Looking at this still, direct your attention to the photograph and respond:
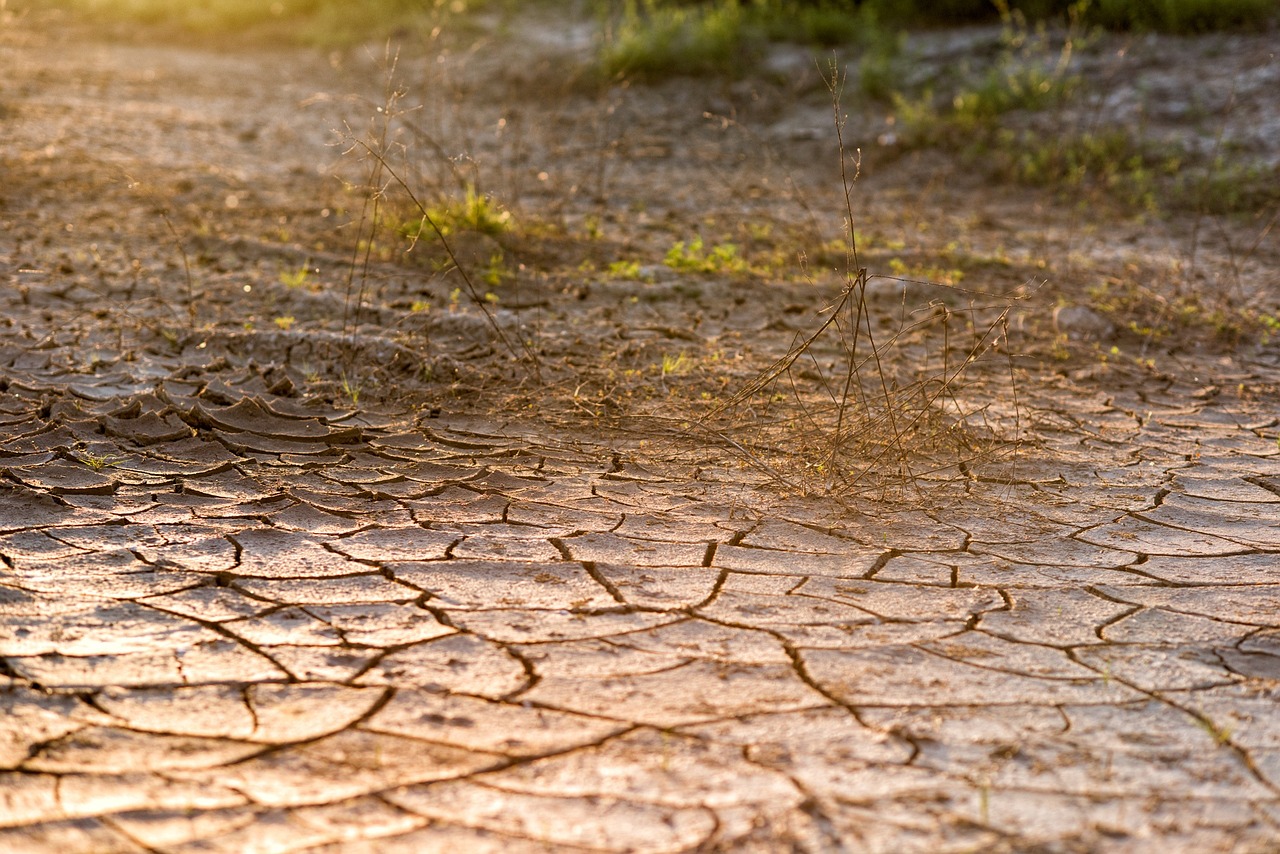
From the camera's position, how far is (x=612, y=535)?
313 centimetres

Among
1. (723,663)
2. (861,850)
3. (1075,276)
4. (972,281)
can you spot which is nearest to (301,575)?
(723,663)

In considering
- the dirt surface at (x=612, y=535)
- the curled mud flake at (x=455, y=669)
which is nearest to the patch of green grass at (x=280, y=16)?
the dirt surface at (x=612, y=535)

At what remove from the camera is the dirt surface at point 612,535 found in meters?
2.06

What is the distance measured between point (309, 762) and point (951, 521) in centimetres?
181

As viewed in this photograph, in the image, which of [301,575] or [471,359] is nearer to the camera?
[301,575]

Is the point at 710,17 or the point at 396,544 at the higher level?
the point at 710,17

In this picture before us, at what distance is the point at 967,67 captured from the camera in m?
9.14

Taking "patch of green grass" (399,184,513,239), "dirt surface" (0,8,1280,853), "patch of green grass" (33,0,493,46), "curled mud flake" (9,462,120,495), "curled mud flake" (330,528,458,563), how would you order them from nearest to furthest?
"dirt surface" (0,8,1280,853)
"curled mud flake" (330,528,458,563)
"curled mud flake" (9,462,120,495)
"patch of green grass" (399,184,513,239)
"patch of green grass" (33,0,493,46)

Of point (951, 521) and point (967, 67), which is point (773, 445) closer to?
point (951, 521)

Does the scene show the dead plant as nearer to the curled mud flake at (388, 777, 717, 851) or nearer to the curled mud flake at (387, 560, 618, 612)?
the curled mud flake at (387, 560, 618, 612)

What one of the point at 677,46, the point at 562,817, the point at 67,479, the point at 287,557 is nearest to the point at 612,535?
the point at 287,557

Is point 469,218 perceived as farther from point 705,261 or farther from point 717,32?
point 717,32

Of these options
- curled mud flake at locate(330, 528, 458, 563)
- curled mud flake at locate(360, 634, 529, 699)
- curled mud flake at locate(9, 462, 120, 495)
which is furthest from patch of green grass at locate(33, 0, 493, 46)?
curled mud flake at locate(360, 634, 529, 699)

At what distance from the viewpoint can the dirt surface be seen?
206 cm
